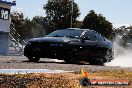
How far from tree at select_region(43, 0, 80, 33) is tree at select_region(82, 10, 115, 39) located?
302 centimetres

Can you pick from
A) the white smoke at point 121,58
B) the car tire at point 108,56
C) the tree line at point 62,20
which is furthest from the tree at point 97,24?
the car tire at point 108,56

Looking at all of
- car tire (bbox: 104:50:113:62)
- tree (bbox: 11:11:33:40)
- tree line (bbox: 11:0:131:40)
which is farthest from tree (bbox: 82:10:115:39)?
car tire (bbox: 104:50:113:62)

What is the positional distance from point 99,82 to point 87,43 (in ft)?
35.8

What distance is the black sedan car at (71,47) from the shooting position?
13.8 m

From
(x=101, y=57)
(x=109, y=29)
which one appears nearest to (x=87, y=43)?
(x=101, y=57)

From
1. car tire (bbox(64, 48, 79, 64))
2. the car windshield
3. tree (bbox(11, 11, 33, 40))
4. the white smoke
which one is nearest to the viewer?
car tire (bbox(64, 48, 79, 64))

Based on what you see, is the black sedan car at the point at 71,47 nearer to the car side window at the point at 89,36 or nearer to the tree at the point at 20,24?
the car side window at the point at 89,36

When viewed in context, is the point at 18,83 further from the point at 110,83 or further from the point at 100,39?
the point at 100,39

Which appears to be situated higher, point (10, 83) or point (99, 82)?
point (99, 82)

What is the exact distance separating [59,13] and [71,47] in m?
79.3

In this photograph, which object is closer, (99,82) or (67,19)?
(99,82)

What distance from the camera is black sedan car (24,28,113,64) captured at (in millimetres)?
13758

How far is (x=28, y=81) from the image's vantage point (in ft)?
22.3

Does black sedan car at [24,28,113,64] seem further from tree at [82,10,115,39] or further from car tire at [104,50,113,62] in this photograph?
tree at [82,10,115,39]
